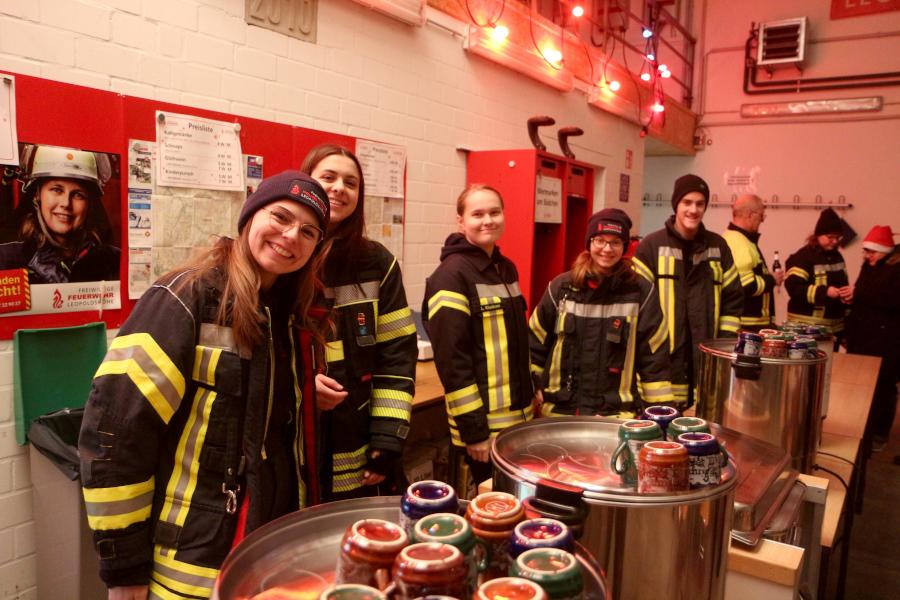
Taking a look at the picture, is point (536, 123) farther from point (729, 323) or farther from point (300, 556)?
point (300, 556)

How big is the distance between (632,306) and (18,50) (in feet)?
7.30

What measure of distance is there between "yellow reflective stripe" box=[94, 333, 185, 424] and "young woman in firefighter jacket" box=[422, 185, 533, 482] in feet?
3.80

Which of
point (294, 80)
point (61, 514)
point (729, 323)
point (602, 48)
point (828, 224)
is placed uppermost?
point (602, 48)

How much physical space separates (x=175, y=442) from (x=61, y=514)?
1.00 metres

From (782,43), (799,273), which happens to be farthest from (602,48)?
(782,43)

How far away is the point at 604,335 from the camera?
2.45m

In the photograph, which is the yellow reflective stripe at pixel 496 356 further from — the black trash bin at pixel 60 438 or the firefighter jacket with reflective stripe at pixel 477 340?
the black trash bin at pixel 60 438

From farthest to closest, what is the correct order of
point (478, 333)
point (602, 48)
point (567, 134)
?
point (602, 48), point (567, 134), point (478, 333)

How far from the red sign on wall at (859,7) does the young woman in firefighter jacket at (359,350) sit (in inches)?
302

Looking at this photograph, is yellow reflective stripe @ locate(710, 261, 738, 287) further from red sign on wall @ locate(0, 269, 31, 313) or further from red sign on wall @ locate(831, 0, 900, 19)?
red sign on wall @ locate(831, 0, 900, 19)

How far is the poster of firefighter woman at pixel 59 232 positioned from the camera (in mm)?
2020

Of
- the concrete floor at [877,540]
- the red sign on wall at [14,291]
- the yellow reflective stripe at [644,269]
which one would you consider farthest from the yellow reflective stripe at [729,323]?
the red sign on wall at [14,291]

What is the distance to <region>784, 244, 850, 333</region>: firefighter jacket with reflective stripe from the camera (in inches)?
205

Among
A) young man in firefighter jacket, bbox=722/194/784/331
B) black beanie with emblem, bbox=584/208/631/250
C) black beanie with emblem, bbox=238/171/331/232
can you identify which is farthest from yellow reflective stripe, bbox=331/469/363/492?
young man in firefighter jacket, bbox=722/194/784/331
